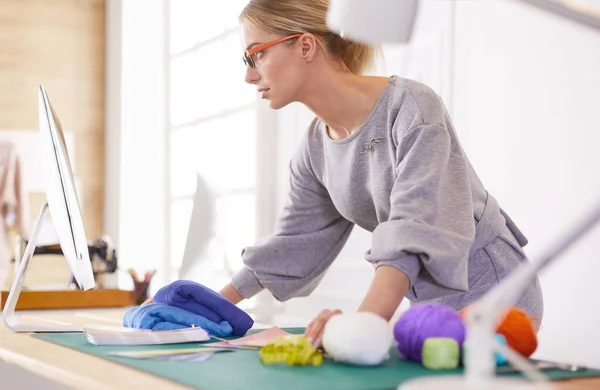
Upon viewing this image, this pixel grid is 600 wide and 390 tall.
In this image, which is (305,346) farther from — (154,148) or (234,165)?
(154,148)

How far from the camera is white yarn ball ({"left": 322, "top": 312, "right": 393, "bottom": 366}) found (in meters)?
0.86

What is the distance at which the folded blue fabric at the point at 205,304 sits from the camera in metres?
1.29

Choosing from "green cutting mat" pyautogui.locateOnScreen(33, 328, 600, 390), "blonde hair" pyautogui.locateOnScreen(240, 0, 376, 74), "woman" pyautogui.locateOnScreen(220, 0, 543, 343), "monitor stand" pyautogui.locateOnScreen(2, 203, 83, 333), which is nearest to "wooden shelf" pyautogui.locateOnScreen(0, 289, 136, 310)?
"monitor stand" pyautogui.locateOnScreen(2, 203, 83, 333)

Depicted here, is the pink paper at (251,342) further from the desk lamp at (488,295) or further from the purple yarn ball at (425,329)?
the desk lamp at (488,295)

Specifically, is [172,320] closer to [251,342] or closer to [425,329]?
[251,342]

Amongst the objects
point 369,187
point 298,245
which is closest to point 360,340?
point 369,187

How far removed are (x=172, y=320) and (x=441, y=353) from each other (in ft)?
1.79

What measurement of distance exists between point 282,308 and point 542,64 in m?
1.59

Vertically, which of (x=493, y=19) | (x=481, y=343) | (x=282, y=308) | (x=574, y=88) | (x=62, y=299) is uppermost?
(x=493, y=19)

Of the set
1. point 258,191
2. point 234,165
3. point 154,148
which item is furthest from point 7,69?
point 258,191

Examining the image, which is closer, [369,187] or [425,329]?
[425,329]

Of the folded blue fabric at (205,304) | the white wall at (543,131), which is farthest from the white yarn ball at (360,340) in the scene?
the white wall at (543,131)

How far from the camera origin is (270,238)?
161 centimetres

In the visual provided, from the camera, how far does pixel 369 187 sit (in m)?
1.43
